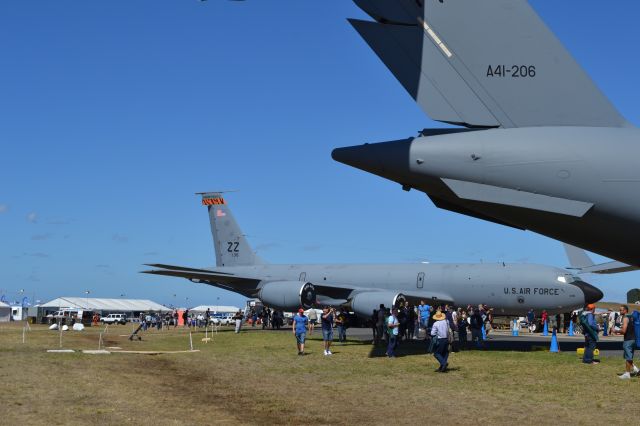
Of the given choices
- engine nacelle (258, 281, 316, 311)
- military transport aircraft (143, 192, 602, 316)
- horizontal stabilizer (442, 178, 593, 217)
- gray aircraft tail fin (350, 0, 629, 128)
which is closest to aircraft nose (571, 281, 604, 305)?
military transport aircraft (143, 192, 602, 316)

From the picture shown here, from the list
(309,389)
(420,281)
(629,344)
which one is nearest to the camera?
(309,389)

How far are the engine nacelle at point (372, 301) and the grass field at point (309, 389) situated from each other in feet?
25.2

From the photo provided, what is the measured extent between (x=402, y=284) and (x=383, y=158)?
26.7 metres

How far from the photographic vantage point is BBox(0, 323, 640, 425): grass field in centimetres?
1125

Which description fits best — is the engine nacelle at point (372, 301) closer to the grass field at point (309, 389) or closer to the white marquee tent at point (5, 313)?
the grass field at point (309, 389)

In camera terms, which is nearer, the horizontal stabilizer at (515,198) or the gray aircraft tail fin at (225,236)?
the horizontal stabilizer at (515,198)

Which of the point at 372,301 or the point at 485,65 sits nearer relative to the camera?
the point at 485,65

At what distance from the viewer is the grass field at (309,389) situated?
1125cm

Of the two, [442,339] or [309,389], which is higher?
[442,339]

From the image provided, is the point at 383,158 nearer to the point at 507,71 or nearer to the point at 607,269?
the point at 507,71

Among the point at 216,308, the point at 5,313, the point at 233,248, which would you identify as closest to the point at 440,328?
the point at 233,248

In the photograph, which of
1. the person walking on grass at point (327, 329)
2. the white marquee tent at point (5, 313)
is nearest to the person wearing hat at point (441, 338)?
the person walking on grass at point (327, 329)

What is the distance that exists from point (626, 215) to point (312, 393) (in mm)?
6643

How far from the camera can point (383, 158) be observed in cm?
1153
